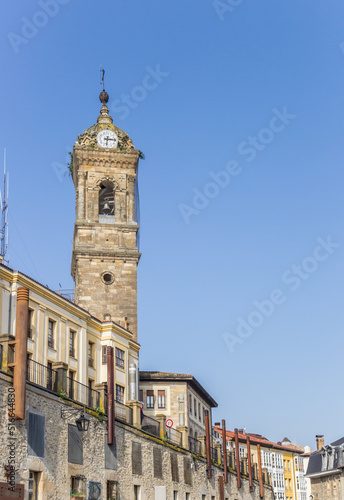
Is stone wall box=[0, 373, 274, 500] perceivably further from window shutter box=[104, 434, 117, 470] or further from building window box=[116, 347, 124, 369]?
building window box=[116, 347, 124, 369]

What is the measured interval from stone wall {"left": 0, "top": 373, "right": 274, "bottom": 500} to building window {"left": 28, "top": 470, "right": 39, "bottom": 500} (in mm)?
161

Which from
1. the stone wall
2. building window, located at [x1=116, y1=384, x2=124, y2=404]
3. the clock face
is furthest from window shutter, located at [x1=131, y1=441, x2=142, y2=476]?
the clock face

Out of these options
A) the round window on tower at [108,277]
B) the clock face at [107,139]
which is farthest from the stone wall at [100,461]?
the clock face at [107,139]

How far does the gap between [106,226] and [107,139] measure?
27.9 feet

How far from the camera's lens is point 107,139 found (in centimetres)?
6775

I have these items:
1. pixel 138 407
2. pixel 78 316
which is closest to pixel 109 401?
pixel 138 407

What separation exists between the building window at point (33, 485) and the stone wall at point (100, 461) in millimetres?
161

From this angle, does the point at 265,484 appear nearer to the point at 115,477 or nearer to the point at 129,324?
the point at 129,324

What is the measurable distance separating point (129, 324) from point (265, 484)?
71.2ft

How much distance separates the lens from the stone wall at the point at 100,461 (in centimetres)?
2814

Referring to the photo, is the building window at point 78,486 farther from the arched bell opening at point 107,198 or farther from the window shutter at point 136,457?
the arched bell opening at point 107,198

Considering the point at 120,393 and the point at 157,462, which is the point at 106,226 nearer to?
the point at 120,393

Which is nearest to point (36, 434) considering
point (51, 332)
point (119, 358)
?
point (51, 332)

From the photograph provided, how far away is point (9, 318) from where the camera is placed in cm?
4291
